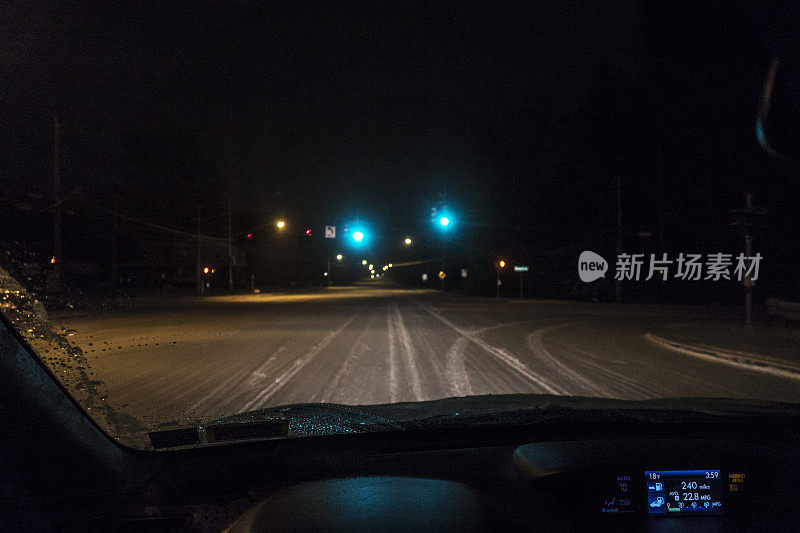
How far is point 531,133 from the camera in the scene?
61875 mm

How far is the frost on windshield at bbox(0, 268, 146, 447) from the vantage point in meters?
2.65

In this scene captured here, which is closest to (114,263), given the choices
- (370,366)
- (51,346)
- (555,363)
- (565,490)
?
(370,366)

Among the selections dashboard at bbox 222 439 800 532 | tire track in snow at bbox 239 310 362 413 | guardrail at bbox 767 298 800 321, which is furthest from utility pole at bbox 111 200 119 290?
guardrail at bbox 767 298 800 321

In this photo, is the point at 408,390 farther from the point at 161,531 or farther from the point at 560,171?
the point at 560,171

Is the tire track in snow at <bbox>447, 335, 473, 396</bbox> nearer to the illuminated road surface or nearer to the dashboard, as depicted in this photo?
the illuminated road surface

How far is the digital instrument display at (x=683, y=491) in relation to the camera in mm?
2922

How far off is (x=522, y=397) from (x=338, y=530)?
3.44 meters

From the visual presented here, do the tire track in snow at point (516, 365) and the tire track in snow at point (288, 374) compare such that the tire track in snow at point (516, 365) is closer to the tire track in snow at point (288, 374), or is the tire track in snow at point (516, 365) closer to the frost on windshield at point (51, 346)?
the tire track in snow at point (288, 374)

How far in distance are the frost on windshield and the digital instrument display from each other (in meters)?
2.63

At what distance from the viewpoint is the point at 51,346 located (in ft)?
9.55

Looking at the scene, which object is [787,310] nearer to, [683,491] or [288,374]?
[288,374]

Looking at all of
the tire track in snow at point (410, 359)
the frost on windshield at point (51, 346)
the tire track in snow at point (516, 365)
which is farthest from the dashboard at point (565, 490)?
the tire track in snow at point (516, 365)

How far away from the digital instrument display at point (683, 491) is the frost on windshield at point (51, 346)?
2.63 metres

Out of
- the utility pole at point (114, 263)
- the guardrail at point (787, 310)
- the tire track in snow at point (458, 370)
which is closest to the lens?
the utility pole at point (114, 263)
